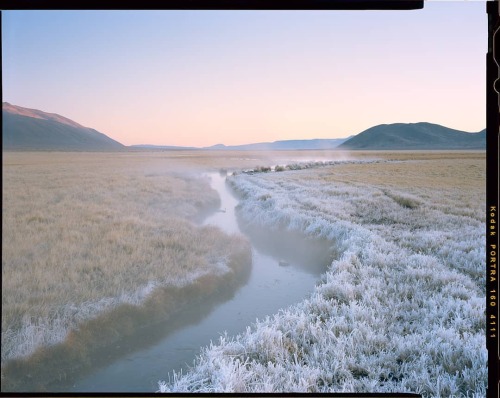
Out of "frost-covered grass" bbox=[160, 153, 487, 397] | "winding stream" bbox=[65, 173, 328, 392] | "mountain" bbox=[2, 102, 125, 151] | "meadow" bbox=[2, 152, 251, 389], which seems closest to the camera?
"frost-covered grass" bbox=[160, 153, 487, 397]

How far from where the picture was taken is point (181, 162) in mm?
6832

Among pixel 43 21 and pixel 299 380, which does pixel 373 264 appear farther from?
pixel 43 21

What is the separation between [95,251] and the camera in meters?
5.09

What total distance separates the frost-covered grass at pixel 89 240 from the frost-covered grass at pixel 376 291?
1087 millimetres

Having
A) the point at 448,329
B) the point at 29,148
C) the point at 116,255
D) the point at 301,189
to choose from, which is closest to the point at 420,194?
the point at 301,189

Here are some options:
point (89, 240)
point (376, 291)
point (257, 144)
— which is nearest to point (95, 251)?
point (89, 240)

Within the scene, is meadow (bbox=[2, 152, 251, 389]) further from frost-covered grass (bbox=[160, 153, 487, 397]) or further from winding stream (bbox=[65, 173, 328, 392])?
frost-covered grass (bbox=[160, 153, 487, 397])

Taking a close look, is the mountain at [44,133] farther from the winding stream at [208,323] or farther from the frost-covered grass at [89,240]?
the winding stream at [208,323]

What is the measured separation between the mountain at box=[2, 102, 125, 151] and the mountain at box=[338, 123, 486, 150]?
3704mm

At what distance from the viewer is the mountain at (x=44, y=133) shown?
478 cm

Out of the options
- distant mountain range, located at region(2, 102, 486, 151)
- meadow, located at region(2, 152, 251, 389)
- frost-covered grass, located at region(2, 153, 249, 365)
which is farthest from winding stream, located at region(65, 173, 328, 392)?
distant mountain range, located at region(2, 102, 486, 151)

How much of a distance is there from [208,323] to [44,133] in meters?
3.55

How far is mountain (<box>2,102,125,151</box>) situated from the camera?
478 centimetres

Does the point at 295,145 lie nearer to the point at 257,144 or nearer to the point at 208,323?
the point at 257,144
